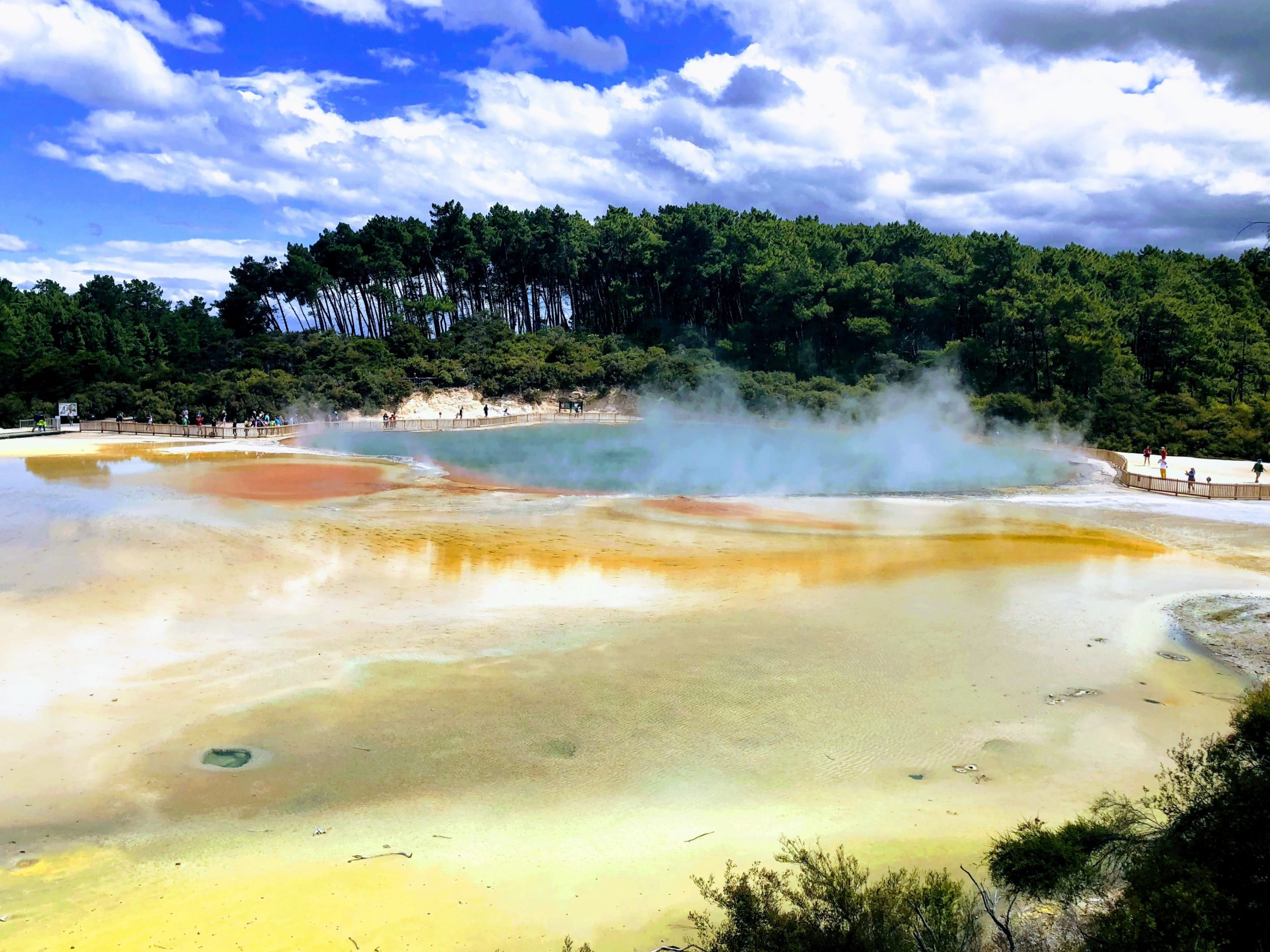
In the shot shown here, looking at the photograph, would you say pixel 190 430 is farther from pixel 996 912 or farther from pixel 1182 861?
pixel 1182 861

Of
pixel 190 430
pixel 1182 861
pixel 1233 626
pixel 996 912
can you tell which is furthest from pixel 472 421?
pixel 1182 861

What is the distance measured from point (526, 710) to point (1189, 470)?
29.6 meters

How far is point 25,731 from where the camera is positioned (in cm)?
1044

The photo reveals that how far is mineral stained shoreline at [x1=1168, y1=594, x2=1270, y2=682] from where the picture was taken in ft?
44.3

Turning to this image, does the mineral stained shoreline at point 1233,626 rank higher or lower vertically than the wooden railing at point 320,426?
lower

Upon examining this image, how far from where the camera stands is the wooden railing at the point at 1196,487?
96.5 ft

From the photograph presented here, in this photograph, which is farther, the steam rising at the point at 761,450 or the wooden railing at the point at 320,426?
the wooden railing at the point at 320,426

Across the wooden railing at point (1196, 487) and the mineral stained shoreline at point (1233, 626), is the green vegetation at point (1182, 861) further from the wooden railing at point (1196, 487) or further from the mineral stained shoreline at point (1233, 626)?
→ the wooden railing at point (1196, 487)

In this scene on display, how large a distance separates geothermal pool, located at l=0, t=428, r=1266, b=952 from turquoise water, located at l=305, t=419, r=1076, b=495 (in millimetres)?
9302

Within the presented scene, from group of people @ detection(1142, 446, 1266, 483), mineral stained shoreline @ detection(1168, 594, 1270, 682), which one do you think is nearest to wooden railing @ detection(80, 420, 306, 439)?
group of people @ detection(1142, 446, 1266, 483)

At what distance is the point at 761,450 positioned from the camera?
44.2 m

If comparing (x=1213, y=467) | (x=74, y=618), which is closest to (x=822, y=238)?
(x=1213, y=467)

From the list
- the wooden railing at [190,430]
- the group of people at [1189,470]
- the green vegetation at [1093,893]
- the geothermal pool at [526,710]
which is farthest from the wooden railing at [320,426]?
the green vegetation at [1093,893]

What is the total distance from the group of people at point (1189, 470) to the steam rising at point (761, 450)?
336 centimetres
